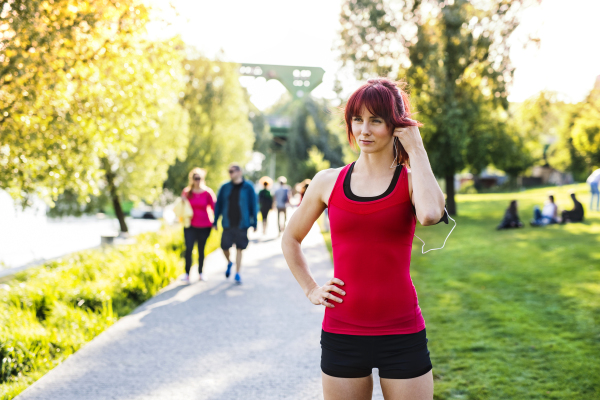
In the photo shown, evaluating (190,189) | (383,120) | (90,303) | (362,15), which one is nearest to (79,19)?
(190,189)

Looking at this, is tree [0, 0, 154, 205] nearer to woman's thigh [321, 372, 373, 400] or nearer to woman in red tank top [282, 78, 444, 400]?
woman in red tank top [282, 78, 444, 400]

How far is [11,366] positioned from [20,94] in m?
3.88

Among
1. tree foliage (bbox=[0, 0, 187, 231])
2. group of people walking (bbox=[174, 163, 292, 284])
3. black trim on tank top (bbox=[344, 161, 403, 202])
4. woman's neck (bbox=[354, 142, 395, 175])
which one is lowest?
group of people walking (bbox=[174, 163, 292, 284])

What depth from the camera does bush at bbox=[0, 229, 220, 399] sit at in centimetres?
503

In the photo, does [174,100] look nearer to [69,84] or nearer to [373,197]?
[69,84]

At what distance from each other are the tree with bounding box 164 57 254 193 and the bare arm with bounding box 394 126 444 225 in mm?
26319

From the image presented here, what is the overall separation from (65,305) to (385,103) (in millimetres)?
5933

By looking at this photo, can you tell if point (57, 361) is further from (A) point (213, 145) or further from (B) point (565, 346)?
(A) point (213, 145)

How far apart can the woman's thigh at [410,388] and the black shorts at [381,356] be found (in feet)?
0.06

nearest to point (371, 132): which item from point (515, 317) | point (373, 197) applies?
point (373, 197)

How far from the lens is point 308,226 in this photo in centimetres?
233

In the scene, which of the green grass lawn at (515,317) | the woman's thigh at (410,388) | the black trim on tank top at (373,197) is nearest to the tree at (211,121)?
the green grass lawn at (515,317)

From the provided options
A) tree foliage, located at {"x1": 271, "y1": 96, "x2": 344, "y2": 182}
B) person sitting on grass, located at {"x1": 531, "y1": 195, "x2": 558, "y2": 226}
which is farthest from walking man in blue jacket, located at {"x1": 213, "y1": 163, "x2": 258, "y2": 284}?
tree foliage, located at {"x1": 271, "y1": 96, "x2": 344, "y2": 182}

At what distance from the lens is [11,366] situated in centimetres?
488
